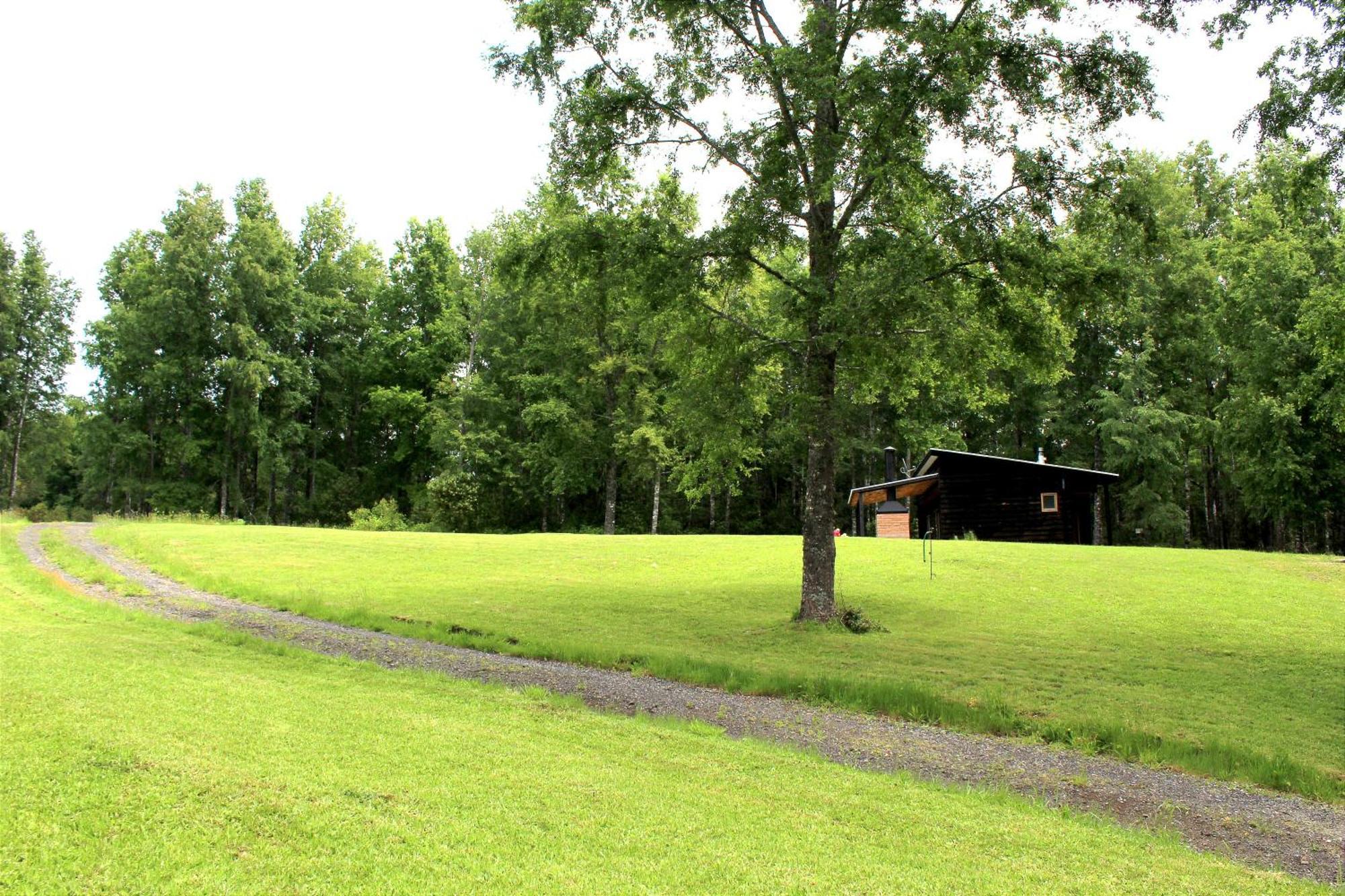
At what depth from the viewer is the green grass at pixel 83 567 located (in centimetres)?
1742

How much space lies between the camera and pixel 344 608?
15297 millimetres

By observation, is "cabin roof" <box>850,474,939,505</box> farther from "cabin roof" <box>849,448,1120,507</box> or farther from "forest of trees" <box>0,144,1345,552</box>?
"forest of trees" <box>0,144,1345,552</box>

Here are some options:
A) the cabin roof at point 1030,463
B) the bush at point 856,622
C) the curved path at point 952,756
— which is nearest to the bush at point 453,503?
the cabin roof at point 1030,463

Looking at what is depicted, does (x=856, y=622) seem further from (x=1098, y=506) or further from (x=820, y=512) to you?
(x=1098, y=506)

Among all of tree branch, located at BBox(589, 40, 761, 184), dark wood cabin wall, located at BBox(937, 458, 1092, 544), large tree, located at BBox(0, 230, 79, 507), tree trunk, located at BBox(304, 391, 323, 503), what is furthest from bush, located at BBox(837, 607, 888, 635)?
large tree, located at BBox(0, 230, 79, 507)

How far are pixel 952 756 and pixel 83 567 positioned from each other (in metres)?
21.3

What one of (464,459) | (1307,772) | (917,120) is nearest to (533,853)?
(1307,772)

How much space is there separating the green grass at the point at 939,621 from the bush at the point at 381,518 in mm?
18386

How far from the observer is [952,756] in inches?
311

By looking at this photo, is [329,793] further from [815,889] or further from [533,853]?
[815,889]

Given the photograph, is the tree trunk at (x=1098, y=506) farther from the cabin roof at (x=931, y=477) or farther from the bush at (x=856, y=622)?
the bush at (x=856, y=622)

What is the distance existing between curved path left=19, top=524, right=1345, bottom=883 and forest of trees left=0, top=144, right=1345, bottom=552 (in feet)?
71.3

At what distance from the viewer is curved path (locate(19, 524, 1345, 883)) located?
6.14 meters

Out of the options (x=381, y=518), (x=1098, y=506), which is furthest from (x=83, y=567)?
(x=1098, y=506)
